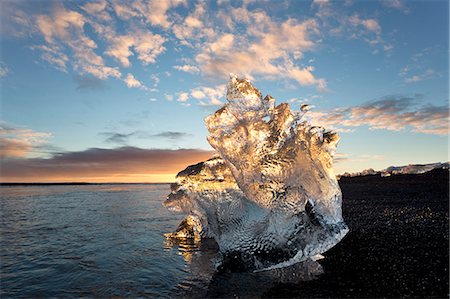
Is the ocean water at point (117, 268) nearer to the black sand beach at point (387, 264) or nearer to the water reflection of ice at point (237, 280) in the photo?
the water reflection of ice at point (237, 280)

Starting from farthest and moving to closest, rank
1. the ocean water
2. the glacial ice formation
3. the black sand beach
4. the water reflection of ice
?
the glacial ice formation < the ocean water < the water reflection of ice < the black sand beach

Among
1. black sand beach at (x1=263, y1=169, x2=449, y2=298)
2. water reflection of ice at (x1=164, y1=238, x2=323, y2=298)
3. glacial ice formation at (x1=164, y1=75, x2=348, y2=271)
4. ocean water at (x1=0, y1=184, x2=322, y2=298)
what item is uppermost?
glacial ice formation at (x1=164, y1=75, x2=348, y2=271)

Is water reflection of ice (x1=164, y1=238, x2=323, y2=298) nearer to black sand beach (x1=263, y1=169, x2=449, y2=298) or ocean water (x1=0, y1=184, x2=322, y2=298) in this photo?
ocean water (x1=0, y1=184, x2=322, y2=298)

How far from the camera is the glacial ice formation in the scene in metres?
6.70

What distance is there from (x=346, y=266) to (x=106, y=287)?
550cm

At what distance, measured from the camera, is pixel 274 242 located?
22.1 feet

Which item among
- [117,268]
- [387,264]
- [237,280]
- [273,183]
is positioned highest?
[273,183]

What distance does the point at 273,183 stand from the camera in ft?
22.7

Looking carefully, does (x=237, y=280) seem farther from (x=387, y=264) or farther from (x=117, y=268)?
(x=117, y=268)

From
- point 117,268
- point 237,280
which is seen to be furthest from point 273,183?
point 117,268

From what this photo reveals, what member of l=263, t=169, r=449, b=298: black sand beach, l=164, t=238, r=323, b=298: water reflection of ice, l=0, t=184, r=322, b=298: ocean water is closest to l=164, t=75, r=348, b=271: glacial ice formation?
l=164, t=238, r=323, b=298: water reflection of ice

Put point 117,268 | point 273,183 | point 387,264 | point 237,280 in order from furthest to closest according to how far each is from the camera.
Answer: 1. point 117,268
2. point 273,183
3. point 237,280
4. point 387,264

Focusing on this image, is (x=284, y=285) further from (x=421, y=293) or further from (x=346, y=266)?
(x=421, y=293)

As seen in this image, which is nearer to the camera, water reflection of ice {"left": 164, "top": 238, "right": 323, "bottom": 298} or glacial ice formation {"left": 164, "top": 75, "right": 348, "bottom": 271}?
water reflection of ice {"left": 164, "top": 238, "right": 323, "bottom": 298}
